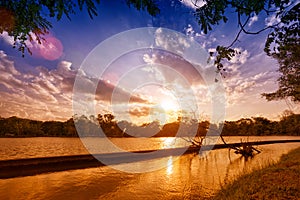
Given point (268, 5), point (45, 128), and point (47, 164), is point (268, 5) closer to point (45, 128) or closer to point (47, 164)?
point (47, 164)

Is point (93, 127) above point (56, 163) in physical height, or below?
above

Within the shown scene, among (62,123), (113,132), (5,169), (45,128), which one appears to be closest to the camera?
(5,169)

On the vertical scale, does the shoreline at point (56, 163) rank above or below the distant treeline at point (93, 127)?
below

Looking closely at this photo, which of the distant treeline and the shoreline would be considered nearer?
the shoreline

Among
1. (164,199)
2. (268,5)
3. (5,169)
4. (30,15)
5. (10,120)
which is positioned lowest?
(164,199)

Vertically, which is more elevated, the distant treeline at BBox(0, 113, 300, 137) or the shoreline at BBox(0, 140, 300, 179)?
the distant treeline at BBox(0, 113, 300, 137)

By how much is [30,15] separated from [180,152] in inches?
1121

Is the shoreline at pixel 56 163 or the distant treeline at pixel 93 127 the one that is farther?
the distant treeline at pixel 93 127

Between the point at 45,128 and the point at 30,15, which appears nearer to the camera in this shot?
the point at 30,15

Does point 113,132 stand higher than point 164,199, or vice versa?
point 113,132

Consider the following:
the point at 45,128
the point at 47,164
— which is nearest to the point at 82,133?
the point at 45,128

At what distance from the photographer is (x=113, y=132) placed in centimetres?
15962

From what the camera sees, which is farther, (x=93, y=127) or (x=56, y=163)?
(x=93, y=127)

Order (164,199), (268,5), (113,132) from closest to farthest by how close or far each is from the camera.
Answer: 1. (268,5)
2. (164,199)
3. (113,132)
